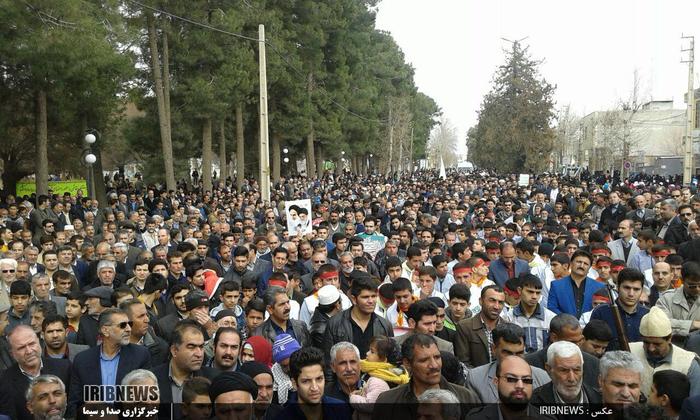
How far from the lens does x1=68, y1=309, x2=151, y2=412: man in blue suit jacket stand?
5.58 metres

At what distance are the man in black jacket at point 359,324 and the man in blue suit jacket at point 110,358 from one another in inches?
60.1

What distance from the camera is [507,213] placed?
18234mm

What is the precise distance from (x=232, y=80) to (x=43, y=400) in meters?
27.1

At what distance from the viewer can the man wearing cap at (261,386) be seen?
4.77 m

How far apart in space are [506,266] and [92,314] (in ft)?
17.9

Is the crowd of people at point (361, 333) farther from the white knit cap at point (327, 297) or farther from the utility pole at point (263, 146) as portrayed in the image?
the utility pole at point (263, 146)

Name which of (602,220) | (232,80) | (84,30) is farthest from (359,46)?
(602,220)

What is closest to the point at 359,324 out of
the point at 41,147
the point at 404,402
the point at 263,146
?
the point at 404,402

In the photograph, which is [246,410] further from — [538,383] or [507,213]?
[507,213]

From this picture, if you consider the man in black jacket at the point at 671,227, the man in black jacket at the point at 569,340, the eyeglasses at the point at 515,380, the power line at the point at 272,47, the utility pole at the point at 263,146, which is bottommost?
the man in black jacket at the point at 569,340

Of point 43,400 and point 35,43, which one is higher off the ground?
point 35,43

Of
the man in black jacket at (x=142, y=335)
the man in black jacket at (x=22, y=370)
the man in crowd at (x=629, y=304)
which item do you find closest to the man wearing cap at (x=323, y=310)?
the man in black jacket at (x=142, y=335)

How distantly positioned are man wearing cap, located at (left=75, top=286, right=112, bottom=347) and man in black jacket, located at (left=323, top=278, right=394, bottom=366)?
90.1 inches

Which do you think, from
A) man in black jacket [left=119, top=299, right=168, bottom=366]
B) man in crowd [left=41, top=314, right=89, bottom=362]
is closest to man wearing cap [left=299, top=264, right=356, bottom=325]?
man in black jacket [left=119, top=299, right=168, bottom=366]
